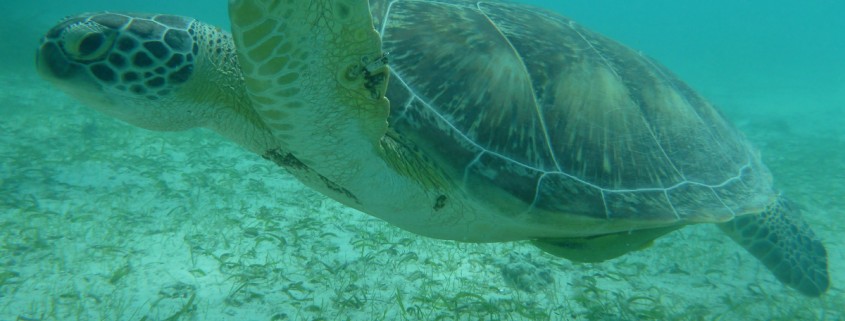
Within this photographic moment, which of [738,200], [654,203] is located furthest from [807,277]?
[654,203]

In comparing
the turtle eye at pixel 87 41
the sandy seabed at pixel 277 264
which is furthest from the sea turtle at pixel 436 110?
the sandy seabed at pixel 277 264

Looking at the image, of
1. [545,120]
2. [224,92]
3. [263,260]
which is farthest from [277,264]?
[545,120]

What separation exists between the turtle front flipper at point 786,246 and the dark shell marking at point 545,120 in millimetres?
1013

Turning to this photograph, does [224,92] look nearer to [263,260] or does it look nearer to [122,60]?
[122,60]

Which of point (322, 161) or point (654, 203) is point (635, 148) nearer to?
point (654, 203)

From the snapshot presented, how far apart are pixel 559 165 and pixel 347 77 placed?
116 cm

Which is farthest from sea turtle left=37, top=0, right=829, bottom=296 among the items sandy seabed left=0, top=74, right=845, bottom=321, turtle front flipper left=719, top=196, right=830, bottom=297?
turtle front flipper left=719, top=196, right=830, bottom=297

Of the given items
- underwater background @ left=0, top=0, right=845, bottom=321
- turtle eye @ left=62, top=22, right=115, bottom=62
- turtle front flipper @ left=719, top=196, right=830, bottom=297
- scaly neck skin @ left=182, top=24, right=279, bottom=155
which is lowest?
underwater background @ left=0, top=0, right=845, bottom=321

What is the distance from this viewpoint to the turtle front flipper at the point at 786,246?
3146 millimetres

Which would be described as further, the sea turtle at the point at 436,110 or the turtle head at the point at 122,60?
the turtle head at the point at 122,60

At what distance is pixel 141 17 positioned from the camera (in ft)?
5.77

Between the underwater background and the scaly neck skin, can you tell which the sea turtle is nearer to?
the scaly neck skin

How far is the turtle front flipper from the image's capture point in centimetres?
315

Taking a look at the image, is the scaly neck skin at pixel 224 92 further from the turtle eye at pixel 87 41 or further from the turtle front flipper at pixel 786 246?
the turtle front flipper at pixel 786 246
